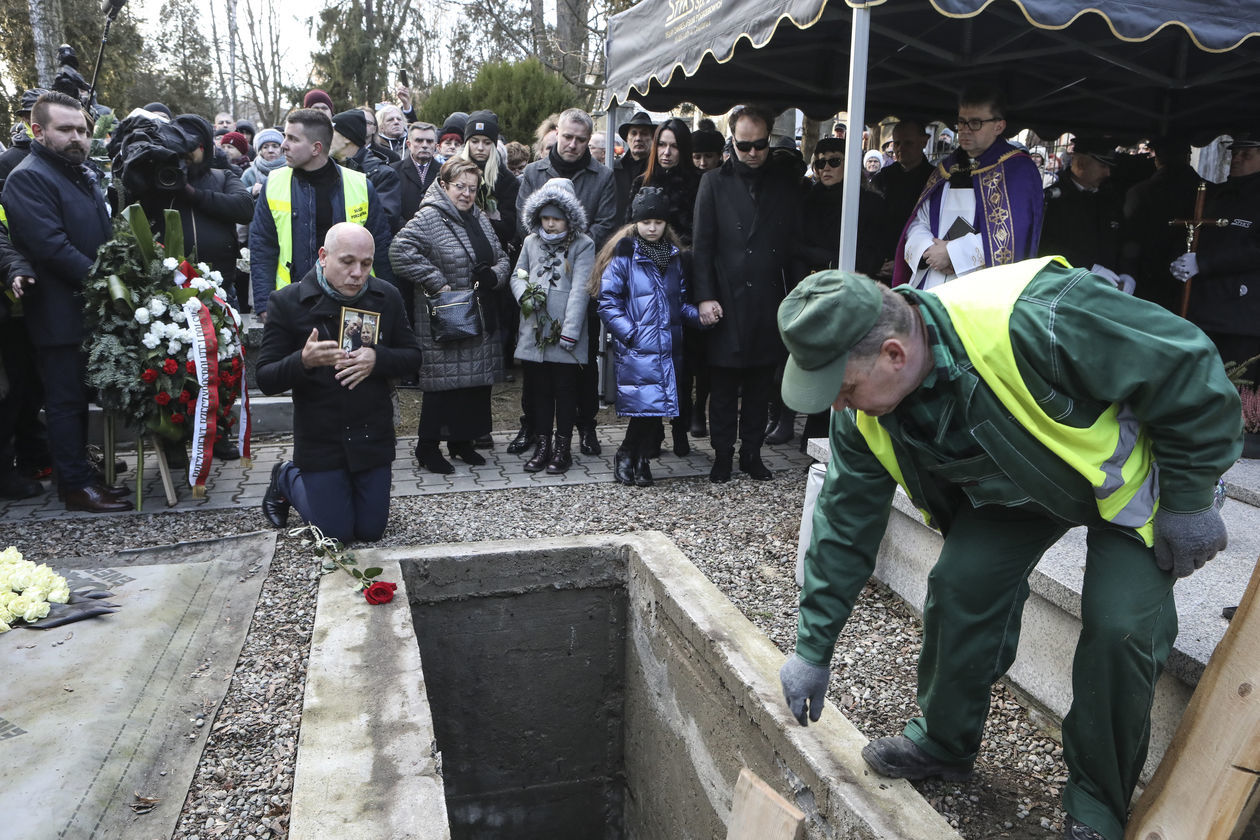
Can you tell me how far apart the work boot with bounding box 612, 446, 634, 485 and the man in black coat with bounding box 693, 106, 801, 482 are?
0.58m

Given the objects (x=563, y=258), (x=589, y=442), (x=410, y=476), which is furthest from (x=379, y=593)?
(x=589, y=442)

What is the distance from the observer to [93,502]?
5277 millimetres

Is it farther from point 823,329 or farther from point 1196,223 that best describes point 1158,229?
point 823,329

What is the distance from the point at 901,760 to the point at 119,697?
2428mm

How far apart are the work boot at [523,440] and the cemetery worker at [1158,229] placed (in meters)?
4.18

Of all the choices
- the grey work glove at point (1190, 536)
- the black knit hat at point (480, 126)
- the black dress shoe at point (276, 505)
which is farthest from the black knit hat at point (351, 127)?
the grey work glove at point (1190, 536)

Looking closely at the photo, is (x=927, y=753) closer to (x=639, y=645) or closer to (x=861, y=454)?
(x=861, y=454)

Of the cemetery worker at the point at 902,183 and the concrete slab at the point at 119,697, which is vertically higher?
the cemetery worker at the point at 902,183

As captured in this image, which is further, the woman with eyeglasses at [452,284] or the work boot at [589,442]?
the work boot at [589,442]

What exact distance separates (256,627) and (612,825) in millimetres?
2321

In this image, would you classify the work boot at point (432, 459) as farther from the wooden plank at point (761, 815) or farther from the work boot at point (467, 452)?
the wooden plank at point (761, 815)

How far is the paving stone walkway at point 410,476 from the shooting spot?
547 centimetres

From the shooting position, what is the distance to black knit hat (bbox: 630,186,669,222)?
588 centimetres

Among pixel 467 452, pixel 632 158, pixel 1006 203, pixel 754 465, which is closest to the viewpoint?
pixel 1006 203
